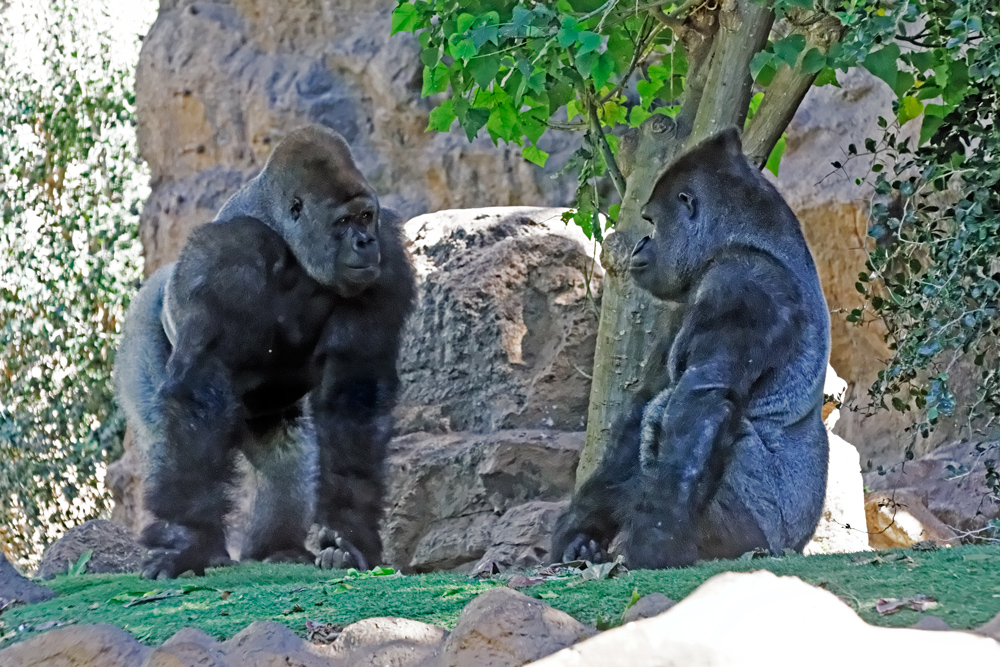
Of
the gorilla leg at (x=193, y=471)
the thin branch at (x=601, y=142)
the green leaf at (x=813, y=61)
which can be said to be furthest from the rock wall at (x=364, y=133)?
the gorilla leg at (x=193, y=471)

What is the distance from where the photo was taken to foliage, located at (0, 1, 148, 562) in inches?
326

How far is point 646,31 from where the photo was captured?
169 inches

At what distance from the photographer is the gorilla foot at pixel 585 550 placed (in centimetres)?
343

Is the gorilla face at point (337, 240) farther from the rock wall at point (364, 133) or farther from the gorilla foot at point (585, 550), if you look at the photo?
the rock wall at point (364, 133)

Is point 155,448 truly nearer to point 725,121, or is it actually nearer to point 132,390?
point 132,390

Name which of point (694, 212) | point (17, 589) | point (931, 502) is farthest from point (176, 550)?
point (931, 502)

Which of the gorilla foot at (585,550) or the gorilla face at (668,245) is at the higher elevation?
the gorilla face at (668,245)

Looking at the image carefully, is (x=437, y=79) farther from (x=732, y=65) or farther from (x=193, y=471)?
(x=193, y=471)

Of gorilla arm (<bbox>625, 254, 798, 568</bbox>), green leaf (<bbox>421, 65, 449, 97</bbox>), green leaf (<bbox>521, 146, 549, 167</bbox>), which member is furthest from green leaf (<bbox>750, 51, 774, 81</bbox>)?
green leaf (<bbox>521, 146, 549, 167</bbox>)

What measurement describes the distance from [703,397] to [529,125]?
58.6 inches

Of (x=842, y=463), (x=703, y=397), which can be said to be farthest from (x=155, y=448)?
(x=842, y=463)

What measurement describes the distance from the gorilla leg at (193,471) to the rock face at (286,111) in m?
4.13

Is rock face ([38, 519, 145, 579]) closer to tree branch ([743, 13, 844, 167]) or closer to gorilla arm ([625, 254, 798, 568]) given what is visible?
gorilla arm ([625, 254, 798, 568])

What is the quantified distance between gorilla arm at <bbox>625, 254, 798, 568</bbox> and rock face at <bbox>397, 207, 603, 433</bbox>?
5.84 ft
